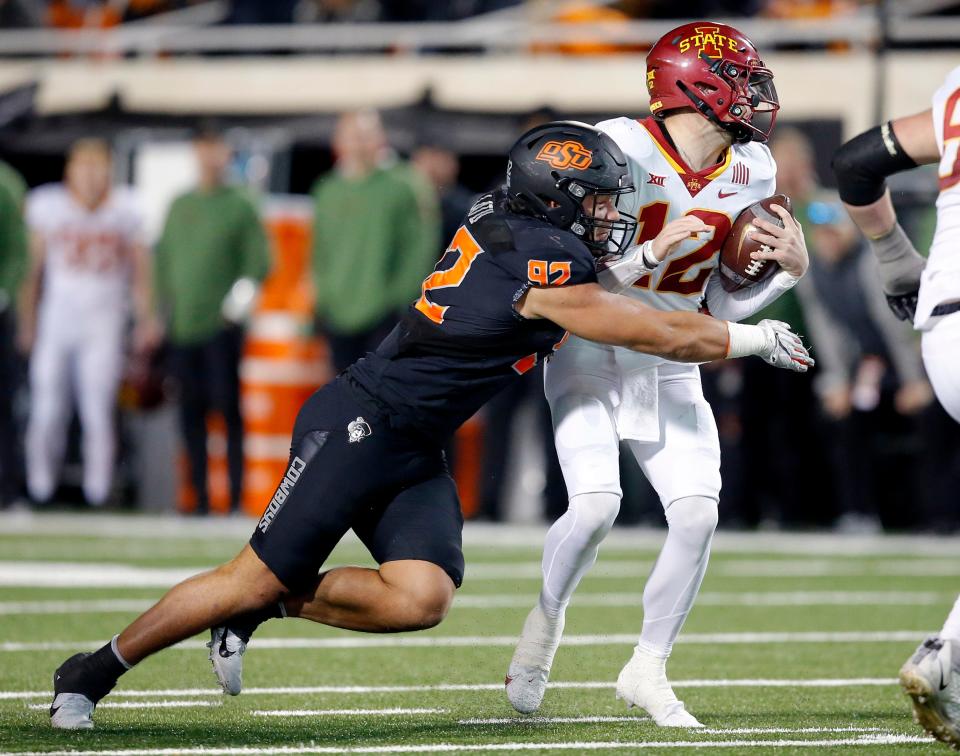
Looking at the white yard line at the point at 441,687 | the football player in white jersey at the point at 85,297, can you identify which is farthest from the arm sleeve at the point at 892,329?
the white yard line at the point at 441,687

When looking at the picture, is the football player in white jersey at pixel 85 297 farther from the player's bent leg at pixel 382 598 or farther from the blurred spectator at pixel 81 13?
the player's bent leg at pixel 382 598

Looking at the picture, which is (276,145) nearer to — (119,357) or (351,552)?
(119,357)

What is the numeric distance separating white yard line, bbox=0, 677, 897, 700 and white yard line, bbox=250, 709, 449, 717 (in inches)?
14.4

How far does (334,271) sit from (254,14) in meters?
6.26

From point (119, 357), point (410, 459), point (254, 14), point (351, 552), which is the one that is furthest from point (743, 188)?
point (254, 14)

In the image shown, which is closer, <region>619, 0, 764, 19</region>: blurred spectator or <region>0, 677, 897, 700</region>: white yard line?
<region>0, 677, 897, 700</region>: white yard line

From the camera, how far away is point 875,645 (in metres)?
7.03

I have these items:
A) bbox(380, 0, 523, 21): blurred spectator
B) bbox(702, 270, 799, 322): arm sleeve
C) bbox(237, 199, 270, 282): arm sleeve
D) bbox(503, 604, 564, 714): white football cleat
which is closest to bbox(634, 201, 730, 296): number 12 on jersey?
bbox(702, 270, 799, 322): arm sleeve

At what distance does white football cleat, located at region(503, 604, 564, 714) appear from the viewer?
531cm

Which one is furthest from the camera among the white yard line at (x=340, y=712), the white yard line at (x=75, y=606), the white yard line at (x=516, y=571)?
the white yard line at (x=516, y=571)

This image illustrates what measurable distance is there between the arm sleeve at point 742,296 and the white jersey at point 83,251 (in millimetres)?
6895

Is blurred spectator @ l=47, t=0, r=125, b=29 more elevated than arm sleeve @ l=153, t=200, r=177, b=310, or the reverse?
blurred spectator @ l=47, t=0, r=125, b=29

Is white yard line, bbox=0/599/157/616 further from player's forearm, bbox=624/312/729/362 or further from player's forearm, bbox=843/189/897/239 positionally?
player's forearm, bbox=843/189/897/239

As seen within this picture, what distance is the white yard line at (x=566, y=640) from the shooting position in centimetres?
693
